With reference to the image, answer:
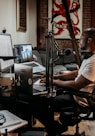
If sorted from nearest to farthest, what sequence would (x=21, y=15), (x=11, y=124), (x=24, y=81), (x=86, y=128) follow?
(x=11, y=124), (x=24, y=81), (x=86, y=128), (x=21, y=15)

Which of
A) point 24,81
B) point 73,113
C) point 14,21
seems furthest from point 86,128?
point 14,21

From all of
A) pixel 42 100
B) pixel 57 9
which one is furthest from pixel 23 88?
pixel 57 9

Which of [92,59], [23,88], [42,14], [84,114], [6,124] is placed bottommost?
[84,114]

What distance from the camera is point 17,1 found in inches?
226

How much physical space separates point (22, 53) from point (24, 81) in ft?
6.97

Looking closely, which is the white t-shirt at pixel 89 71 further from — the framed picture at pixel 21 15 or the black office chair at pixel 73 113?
the framed picture at pixel 21 15

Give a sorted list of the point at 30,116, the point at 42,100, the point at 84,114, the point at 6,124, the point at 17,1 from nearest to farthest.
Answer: the point at 6,124
the point at 42,100
the point at 30,116
the point at 84,114
the point at 17,1

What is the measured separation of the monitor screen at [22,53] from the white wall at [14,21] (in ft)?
2.44

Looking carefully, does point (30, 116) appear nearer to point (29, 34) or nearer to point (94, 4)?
point (29, 34)

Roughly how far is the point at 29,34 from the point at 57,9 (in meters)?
1.04

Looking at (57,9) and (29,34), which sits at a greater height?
(57,9)

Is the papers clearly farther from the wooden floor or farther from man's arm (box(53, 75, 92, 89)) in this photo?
the wooden floor

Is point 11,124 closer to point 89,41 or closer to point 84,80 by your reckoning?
point 84,80

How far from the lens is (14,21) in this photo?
559 centimetres
